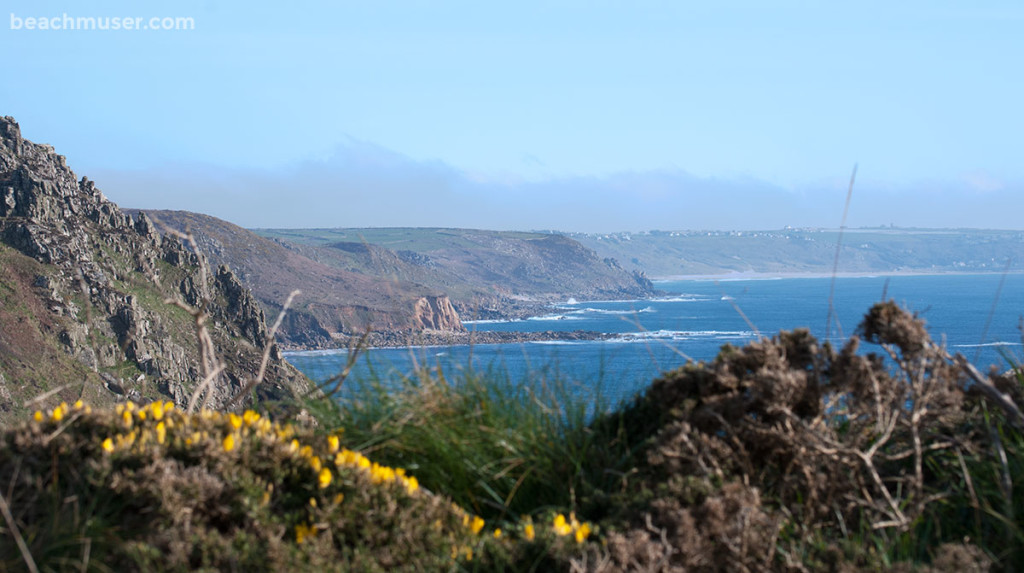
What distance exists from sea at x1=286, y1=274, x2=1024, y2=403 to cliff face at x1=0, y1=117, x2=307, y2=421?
8.60 m

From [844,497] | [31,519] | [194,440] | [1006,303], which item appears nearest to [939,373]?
[844,497]

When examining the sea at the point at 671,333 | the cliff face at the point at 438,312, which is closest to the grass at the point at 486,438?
the sea at the point at 671,333

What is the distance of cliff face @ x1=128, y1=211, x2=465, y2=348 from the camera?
107 metres

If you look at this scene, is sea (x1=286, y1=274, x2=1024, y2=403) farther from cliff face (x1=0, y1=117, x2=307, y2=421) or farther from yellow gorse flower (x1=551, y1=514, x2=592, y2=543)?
cliff face (x1=0, y1=117, x2=307, y2=421)

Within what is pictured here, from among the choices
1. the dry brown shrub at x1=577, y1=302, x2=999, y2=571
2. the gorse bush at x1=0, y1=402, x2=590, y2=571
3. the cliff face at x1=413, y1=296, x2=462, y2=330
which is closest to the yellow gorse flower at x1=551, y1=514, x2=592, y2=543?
the gorse bush at x1=0, y1=402, x2=590, y2=571

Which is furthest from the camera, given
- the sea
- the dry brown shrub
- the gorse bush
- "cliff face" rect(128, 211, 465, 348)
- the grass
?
"cliff face" rect(128, 211, 465, 348)

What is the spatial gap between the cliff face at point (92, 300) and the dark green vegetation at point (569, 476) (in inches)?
1816

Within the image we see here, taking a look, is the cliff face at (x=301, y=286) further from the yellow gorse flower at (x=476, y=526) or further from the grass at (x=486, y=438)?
the yellow gorse flower at (x=476, y=526)

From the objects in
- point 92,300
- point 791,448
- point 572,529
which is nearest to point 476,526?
point 572,529

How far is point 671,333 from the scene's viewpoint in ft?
25.3

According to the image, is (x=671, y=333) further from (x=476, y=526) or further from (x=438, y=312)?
(x=438, y=312)

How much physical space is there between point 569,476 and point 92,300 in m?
73.4

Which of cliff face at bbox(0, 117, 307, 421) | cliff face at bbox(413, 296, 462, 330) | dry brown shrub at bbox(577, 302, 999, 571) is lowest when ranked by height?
cliff face at bbox(413, 296, 462, 330)

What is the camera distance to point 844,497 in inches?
150
